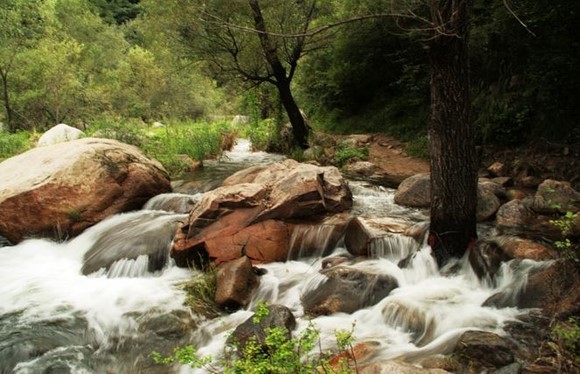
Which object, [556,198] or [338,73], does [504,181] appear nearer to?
[556,198]

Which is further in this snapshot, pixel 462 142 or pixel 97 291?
pixel 97 291

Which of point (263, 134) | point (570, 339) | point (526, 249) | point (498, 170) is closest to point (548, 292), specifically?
point (526, 249)

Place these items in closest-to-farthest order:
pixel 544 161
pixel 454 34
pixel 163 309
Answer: pixel 454 34 → pixel 163 309 → pixel 544 161

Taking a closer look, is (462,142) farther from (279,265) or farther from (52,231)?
(52,231)

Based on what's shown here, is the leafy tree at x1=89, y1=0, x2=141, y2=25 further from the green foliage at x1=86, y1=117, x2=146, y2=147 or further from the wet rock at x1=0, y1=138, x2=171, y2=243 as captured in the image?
the wet rock at x1=0, y1=138, x2=171, y2=243

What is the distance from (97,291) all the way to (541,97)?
29.1ft

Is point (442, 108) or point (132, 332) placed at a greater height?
point (442, 108)

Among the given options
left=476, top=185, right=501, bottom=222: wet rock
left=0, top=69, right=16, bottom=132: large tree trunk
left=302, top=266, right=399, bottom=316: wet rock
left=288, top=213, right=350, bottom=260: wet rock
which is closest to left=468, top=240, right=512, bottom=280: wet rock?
left=302, top=266, right=399, bottom=316: wet rock

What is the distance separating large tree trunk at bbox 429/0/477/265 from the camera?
4660 millimetres

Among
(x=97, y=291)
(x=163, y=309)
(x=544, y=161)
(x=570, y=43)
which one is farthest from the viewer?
(x=544, y=161)

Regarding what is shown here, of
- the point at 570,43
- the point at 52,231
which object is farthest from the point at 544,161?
the point at 52,231

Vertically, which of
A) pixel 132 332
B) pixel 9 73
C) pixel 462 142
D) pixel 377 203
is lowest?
pixel 132 332

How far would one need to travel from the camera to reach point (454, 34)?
172 inches

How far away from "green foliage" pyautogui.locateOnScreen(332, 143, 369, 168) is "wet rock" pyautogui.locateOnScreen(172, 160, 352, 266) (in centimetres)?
503
